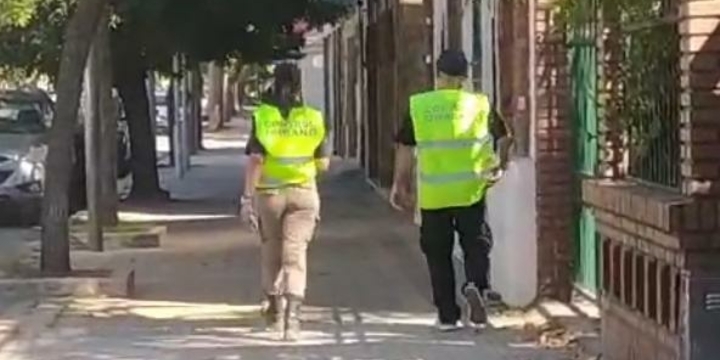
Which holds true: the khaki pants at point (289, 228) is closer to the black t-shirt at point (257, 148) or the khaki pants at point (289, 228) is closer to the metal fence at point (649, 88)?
the black t-shirt at point (257, 148)

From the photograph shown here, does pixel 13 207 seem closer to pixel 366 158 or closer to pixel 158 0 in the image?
pixel 158 0

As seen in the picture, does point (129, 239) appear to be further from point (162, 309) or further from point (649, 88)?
point (649, 88)

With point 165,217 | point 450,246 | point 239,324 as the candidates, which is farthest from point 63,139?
point 165,217

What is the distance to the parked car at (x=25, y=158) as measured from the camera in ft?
76.9

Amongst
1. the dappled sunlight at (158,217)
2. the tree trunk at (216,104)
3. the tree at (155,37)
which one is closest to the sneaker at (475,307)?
the tree at (155,37)

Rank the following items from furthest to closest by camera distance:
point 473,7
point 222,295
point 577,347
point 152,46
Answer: point 152,46 < point 473,7 < point 222,295 < point 577,347

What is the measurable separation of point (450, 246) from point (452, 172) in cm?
52

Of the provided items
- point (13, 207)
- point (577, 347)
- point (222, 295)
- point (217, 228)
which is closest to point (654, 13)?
point (577, 347)

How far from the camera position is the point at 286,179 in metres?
12.3

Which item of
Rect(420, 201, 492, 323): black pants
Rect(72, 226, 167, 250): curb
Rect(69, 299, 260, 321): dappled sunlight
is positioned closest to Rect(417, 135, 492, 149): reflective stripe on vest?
Rect(420, 201, 492, 323): black pants

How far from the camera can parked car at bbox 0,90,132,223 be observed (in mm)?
23453

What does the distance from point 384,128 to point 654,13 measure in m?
19.6

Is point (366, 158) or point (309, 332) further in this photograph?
point (366, 158)

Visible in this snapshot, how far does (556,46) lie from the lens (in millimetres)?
13258
